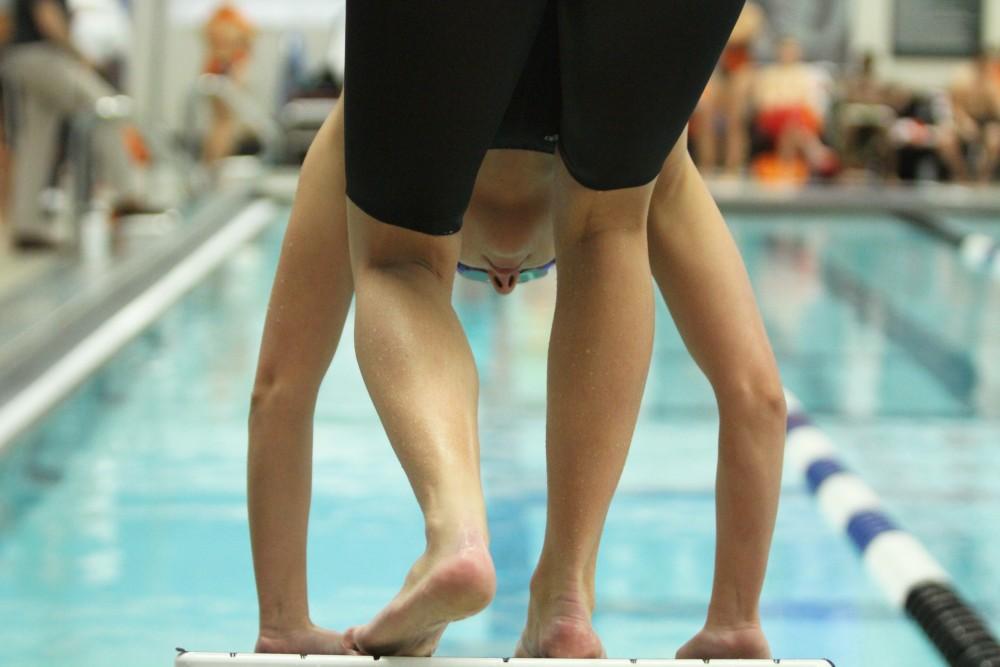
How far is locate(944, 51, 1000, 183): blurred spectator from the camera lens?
1162cm

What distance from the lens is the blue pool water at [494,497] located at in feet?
8.36

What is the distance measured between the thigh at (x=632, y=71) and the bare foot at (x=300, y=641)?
66 cm

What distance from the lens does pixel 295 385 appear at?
5.88 feet

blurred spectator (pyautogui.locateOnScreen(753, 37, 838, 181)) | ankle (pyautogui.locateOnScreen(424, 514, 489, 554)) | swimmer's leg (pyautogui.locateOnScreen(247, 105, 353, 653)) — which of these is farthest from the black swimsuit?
blurred spectator (pyautogui.locateOnScreen(753, 37, 838, 181))

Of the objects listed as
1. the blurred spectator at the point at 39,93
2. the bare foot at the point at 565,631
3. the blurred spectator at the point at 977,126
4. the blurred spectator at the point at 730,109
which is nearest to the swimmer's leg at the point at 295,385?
the bare foot at the point at 565,631

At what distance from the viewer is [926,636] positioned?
8.13ft

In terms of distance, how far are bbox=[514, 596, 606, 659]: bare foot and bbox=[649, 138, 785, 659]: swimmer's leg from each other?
Result: 29 cm

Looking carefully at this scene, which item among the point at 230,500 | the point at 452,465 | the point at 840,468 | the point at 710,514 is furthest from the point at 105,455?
the point at 452,465

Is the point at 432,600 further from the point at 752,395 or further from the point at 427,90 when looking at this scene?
the point at 752,395

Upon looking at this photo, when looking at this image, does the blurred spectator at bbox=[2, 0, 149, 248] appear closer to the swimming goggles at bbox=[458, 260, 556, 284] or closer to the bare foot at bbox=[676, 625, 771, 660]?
the swimming goggles at bbox=[458, 260, 556, 284]

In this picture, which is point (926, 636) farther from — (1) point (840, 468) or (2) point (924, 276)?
(2) point (924, 276)

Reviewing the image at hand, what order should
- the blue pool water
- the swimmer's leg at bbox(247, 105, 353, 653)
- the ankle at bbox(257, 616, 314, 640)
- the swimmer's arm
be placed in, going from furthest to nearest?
the swimmer's arm → the blue pool water → the ankle at bbox(257, 616, 314, 640) → the swimmer's leg at bbox(247, 105, 353, 653)

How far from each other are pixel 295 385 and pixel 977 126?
35.9ft

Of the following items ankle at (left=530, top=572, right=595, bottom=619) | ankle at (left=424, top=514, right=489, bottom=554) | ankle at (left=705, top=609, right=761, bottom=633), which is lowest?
ankle at (left=705, top=609, right=761, bottom=633)
